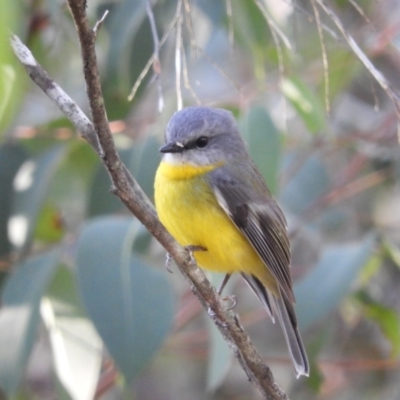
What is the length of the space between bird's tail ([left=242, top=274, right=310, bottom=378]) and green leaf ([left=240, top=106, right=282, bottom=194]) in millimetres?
375

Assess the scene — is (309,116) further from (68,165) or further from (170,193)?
(68,165)

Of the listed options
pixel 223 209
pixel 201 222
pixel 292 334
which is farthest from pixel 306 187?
pixel 201 222

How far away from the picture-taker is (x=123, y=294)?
2.65m

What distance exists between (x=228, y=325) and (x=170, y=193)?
2.50 feet

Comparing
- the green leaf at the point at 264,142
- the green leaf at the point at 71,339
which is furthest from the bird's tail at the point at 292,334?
the green leaf at the point at 71,339

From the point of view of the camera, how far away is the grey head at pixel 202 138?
8.61ft

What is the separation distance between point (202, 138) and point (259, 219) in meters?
0.37

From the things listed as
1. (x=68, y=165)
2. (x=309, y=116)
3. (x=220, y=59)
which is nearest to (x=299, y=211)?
(x=309, y=116)

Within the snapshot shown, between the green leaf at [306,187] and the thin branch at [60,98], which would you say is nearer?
the thin branch at [60,98]

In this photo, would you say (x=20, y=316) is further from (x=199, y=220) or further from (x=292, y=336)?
(x=292, y=336)

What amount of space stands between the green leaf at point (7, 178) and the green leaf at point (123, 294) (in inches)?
20.7

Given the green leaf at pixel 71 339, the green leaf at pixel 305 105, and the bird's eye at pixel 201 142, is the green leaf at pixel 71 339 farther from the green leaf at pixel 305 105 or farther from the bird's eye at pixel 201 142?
the green leaf at pixel 305 105

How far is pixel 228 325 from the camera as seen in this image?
6.03ft

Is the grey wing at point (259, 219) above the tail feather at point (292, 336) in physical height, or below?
above
